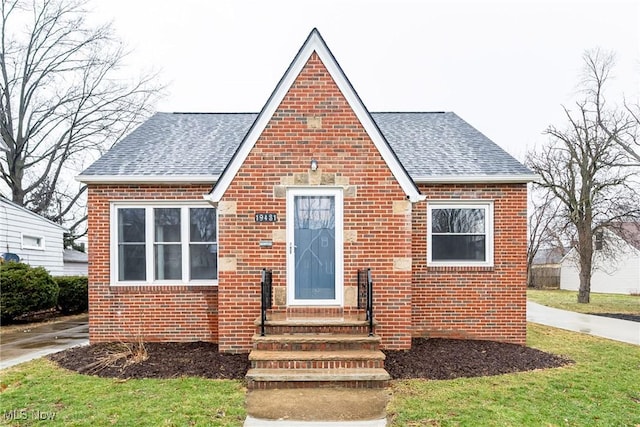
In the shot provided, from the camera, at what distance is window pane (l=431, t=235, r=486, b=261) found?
8875 mm

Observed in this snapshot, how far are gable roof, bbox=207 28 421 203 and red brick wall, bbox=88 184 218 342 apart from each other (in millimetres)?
2418

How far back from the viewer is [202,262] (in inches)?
343

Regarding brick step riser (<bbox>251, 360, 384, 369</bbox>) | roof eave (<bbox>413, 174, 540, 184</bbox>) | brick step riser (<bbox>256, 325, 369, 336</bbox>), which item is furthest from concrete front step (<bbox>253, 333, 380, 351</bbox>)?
roof eave (<bbox>413, 174, 540, 184</bbox>)

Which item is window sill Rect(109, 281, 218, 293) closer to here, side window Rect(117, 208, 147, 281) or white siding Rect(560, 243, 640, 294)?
side window Rect(117, 208, 147, 281)

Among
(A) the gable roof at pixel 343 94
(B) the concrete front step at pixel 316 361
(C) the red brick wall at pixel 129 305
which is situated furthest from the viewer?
(C) the red brick wall at pixel 129 305

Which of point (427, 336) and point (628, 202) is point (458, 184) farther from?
point (628, 202)

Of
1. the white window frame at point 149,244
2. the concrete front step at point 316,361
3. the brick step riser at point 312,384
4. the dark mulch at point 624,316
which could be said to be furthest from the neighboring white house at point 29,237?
the dark mulch at point 624,316

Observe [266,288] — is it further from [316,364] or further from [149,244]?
[149,244]

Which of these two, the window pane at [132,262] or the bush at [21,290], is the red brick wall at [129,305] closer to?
the window pane at [132,262]

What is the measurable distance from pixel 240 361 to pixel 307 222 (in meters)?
2.62

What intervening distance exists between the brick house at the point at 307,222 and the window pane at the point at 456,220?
25 mm

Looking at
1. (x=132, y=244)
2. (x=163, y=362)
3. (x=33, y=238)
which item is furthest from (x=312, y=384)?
(x=33, y=238)

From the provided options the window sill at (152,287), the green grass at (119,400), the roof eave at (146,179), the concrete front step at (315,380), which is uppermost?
the roof eave at (146,179)

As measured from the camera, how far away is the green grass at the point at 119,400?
15.2 feet
